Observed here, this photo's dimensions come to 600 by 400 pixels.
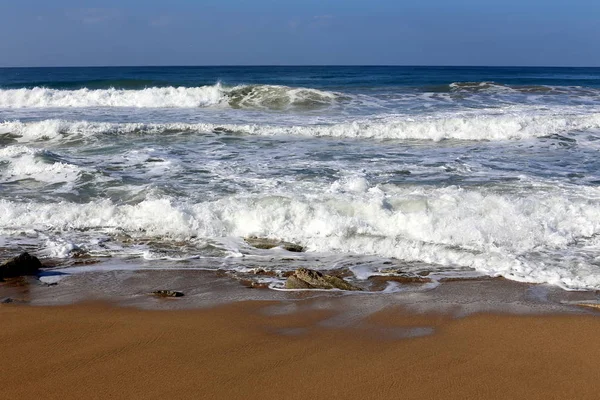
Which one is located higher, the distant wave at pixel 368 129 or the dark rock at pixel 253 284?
the distant wave at pixel 368 129

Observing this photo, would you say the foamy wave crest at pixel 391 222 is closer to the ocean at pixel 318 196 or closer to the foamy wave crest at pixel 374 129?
the ocean at pixel 318 196

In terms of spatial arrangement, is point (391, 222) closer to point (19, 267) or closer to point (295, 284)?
point (295, 284)

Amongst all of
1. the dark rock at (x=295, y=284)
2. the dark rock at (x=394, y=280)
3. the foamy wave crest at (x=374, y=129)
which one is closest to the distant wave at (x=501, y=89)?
the foamy wave crest at (x=374, y=129)

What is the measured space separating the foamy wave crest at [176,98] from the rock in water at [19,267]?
18.5 m

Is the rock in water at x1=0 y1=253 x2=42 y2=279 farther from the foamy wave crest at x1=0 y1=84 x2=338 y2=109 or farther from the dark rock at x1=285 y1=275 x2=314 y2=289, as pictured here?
the foamy wave crest at x1=0 y1=84 x2=338 y2=109

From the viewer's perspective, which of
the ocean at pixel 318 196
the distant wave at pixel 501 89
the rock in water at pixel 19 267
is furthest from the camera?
the distant wave at pixel 501 89

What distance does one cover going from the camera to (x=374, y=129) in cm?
1565

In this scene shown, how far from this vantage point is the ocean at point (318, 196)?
21.5ft

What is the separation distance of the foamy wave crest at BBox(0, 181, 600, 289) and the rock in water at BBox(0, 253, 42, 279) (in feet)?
5.12

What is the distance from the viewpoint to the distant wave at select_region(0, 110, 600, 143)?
15203 millimetres

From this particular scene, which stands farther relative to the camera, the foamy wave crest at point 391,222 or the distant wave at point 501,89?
the distant wave at point 501,89

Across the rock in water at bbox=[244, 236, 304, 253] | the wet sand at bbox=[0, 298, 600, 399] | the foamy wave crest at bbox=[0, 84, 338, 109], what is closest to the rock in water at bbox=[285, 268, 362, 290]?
the wet sand at bbox=[0, 298, 600, 399]

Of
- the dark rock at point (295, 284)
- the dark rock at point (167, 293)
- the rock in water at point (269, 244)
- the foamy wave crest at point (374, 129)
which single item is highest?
the foamy wave crest at point (374, 129)

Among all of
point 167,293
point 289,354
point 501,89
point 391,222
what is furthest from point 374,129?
point 501,89
